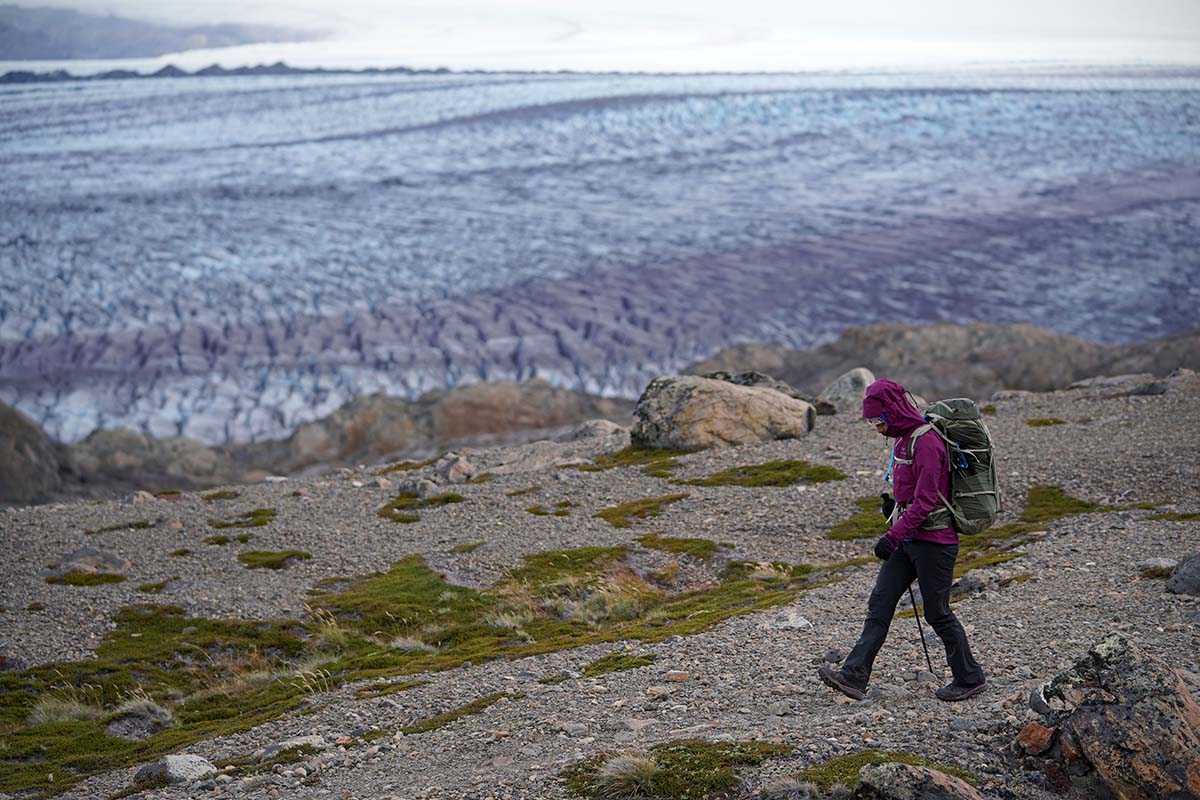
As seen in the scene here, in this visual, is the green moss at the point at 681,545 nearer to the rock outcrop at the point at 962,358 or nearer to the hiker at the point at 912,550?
the hiker at the point at 912,550

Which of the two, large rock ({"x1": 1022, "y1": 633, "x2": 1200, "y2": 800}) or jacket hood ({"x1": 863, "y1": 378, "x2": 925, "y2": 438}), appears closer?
large rock ({"x1": 1022, "y1": 633, "x2": 1200, "y2": 800})

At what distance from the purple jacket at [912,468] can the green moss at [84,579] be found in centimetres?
1813

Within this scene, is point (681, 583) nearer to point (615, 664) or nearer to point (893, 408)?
point (615, 664)

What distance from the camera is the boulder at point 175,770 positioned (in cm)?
1070

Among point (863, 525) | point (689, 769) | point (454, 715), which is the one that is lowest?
point (863, 525)

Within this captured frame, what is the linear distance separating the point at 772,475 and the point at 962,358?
3819 cm

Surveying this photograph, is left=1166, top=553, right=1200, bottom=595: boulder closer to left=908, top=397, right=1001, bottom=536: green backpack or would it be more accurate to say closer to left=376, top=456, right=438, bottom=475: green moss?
left=908, top=397, right=1001, bottom=536: green backpack

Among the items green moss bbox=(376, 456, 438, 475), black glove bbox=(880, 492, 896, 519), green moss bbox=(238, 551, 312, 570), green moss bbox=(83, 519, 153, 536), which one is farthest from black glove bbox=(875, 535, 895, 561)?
green moss bbox=(376, 456, 438, 475)

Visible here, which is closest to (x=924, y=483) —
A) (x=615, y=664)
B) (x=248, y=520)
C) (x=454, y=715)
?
(x=615, y=664)

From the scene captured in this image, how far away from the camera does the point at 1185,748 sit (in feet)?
22.2

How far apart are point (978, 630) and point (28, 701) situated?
45.6 ft

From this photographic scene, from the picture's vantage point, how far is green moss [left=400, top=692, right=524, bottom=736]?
11.3m

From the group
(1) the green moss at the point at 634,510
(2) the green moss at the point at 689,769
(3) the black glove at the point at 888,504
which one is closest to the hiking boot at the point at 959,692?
(3) the black glove at the point at 888,504

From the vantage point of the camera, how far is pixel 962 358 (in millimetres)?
60469
